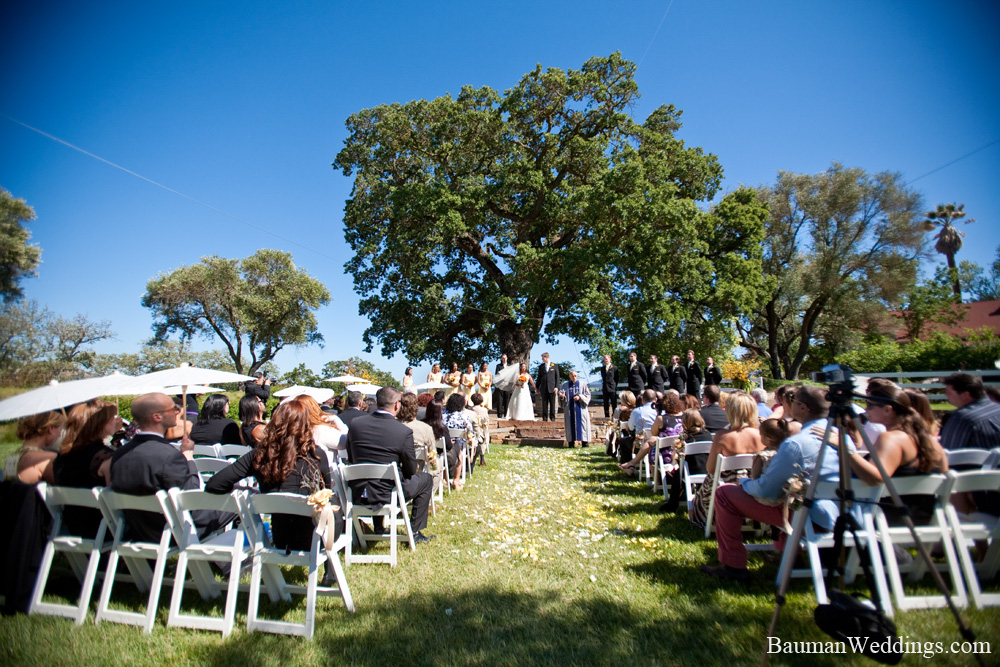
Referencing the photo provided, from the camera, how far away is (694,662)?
2.86m

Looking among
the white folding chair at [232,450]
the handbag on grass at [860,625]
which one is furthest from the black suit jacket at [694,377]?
the handbag on grass at [860,625]

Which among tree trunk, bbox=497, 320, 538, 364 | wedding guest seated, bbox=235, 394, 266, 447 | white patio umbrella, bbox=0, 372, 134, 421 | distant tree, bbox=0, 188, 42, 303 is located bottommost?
wedding guest seated, bbox=235, 394, 266, 447

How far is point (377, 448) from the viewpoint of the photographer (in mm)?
4832

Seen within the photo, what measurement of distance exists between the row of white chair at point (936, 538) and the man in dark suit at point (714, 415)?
3.08m

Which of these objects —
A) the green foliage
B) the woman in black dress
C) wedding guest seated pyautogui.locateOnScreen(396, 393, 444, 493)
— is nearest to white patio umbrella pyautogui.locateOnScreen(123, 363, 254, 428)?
wedding guest seated pyautogui.locateOnScreen(396, 393, 444, 493)

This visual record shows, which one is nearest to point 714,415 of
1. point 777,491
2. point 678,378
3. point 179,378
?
point 777,491

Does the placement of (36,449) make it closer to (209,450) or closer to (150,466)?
(150,466)

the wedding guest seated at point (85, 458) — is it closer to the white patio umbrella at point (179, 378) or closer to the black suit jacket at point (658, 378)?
the white patio umbrella at point (179, 378)

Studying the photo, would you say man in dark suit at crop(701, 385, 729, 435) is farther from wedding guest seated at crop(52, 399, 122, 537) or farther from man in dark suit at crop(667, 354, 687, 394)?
man in dark suit at crop(667, 354, 687, 394)

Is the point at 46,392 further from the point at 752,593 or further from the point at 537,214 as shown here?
the point at 537,214

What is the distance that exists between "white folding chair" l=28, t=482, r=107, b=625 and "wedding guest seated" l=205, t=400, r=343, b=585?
3.02 feet

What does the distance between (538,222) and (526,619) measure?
66.9 ft

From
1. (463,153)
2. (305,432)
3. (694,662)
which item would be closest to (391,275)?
(463,153)

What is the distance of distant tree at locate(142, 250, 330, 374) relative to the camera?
35375mm
